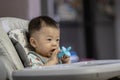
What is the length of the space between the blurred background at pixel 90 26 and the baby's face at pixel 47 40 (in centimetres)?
368

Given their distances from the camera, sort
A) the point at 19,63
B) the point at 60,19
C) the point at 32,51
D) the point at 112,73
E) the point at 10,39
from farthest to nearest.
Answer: the point at 60,19 < the point at 32,51 < the point at 10,39 < the point at 19,63 < the point at 112,73

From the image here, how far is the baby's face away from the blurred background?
3.68 metres

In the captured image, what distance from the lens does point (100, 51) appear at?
584cm

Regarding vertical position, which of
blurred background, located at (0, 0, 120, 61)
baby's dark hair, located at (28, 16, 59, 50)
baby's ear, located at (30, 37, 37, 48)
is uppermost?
baby's dark hair, located at (28, 16, 59, 50)

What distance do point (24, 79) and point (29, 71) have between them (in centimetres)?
4

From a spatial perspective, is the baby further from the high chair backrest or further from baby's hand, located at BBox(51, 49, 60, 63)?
the high chair backrest

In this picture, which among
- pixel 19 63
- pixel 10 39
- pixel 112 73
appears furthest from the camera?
pixel 10 39

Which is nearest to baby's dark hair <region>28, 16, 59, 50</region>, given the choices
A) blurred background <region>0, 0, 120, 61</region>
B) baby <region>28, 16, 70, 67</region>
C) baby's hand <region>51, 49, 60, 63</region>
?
baby <region>28, 16, 70, 67</region>

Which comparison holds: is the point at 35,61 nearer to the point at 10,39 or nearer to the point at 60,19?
the point at 10,39

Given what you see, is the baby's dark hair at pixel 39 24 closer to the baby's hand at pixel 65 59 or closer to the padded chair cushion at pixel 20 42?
the padded chair cushion at pixel 20 42

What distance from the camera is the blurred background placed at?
18.7ft

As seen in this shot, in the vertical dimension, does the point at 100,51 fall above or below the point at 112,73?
below

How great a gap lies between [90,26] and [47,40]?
12.7 feet

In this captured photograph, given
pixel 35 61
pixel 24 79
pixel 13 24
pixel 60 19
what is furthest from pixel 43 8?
pixel 60 19
